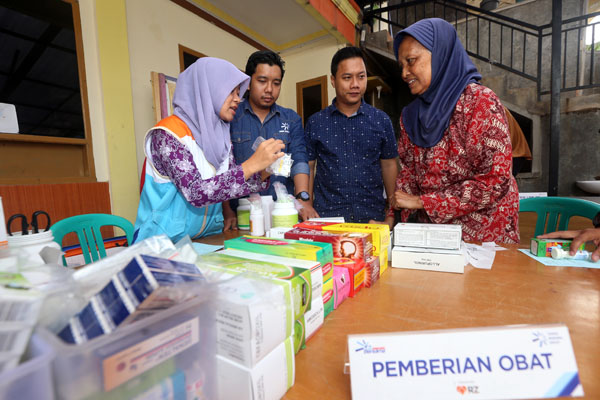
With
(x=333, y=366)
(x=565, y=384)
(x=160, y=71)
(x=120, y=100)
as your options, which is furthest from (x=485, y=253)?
(x=160, y=71)

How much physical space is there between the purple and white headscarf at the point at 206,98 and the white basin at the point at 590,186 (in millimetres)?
4372

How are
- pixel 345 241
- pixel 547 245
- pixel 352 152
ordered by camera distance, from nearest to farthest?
→ pixel 345 241 → pixel 547 245 → pixel 352 152

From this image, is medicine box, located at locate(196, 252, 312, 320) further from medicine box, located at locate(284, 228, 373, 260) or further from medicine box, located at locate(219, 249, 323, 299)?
medicine box, located at locate(284, 228, 373, 260)

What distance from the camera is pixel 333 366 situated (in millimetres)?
504

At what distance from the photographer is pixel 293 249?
2.18ft

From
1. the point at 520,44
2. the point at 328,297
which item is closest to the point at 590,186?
the point at 520,44

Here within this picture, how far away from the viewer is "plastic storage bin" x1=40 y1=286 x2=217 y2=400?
253 millimetres

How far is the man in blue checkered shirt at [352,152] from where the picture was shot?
1909 mm

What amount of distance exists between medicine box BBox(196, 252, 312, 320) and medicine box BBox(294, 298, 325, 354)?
25 mm

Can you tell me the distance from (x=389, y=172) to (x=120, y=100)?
2.43 m

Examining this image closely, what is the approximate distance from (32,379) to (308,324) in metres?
0.42

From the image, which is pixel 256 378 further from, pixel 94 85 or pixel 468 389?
pixel 94 85

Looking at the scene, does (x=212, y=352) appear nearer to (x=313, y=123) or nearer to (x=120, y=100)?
(x=313, y=123)

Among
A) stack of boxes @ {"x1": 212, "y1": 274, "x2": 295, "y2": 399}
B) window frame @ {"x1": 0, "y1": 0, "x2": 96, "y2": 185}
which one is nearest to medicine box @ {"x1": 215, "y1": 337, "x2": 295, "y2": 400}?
stack of boxes @ {"x1": 212, "y1": 274, "x2": 295, "y2": 399}
